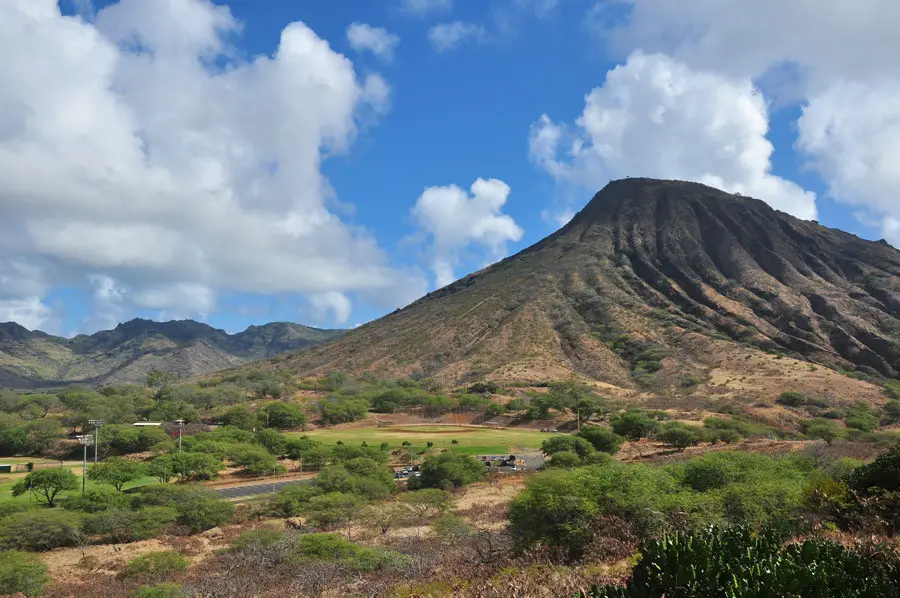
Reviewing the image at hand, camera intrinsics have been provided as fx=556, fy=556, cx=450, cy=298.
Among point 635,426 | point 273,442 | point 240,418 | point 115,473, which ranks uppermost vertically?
point 240,418

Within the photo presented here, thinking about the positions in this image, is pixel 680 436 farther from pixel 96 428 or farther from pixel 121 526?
pixel 96 428

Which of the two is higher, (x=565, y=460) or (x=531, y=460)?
(x=565, y=460)

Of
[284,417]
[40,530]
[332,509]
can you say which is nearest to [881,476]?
[332,509]

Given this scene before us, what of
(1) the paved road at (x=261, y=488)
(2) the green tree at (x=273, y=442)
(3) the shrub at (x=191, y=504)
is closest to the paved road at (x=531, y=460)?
(1) the paved road at (x=261, y=488)

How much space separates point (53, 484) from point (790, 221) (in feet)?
708

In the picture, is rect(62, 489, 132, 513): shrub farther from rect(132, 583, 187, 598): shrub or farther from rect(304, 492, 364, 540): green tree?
rect(132, 583, 187, 598): shrub

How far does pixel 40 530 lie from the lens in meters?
33.4

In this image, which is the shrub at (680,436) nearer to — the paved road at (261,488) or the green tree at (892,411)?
the paved road at (261,488)

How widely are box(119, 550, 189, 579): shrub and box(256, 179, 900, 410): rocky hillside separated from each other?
82431 millimetres

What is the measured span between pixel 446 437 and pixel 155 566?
161ft

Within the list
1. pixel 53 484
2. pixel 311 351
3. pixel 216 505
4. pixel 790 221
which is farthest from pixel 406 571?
pixel 790 221

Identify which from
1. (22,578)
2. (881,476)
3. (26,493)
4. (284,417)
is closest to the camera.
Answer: (881,476)

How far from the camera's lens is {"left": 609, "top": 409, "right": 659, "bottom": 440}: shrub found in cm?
6431

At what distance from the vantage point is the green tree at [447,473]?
46.9m
